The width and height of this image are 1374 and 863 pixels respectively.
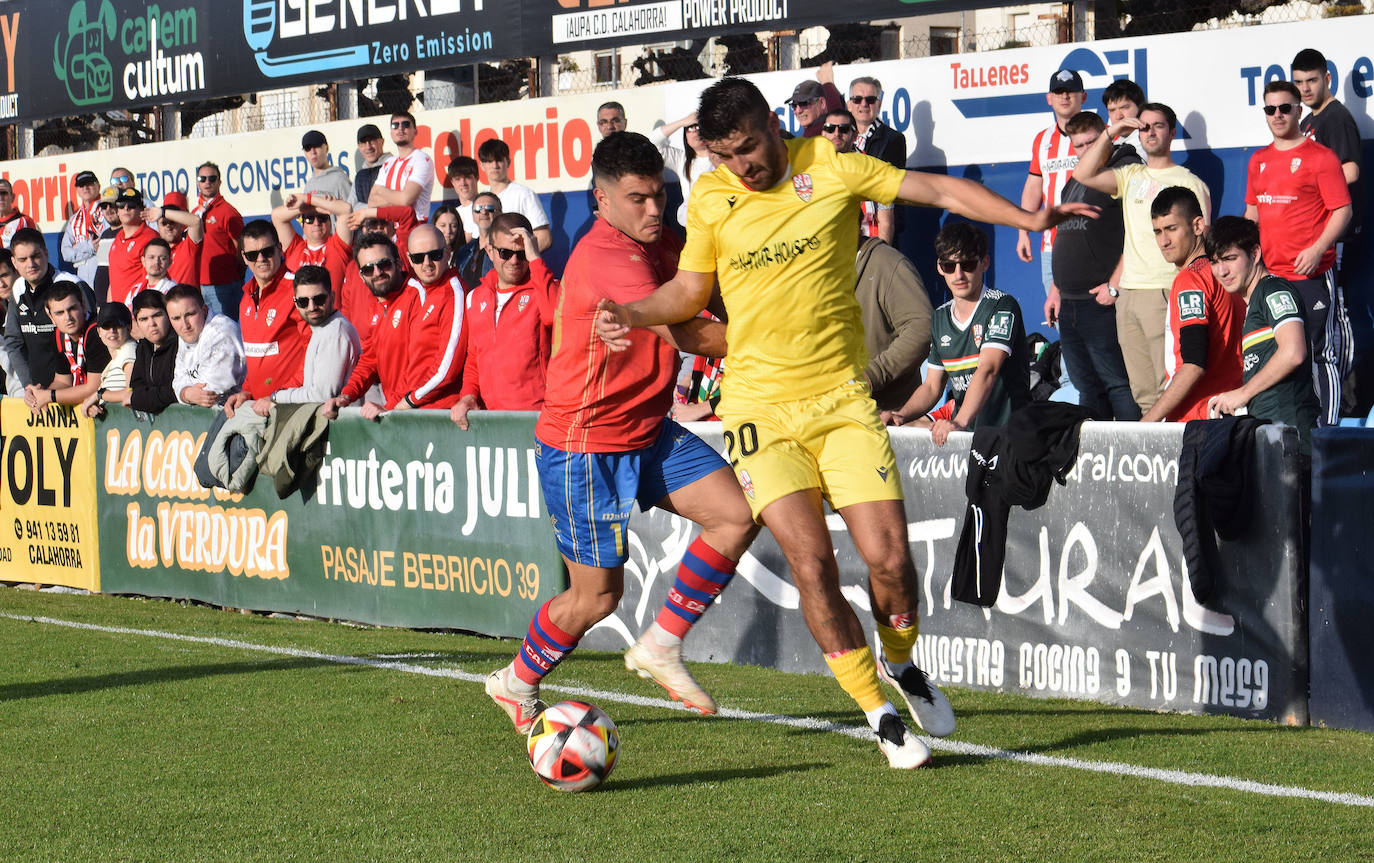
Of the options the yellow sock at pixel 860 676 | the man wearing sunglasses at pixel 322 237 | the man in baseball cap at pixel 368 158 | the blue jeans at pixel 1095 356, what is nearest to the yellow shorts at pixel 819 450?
the yellow sock at pixel 860 676

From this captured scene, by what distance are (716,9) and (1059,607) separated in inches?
302

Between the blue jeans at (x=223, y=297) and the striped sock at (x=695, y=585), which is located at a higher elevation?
the blue jeans at (x=223, y=297)

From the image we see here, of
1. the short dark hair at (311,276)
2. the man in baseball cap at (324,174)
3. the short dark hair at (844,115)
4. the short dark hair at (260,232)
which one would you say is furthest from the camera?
the man in baseball cap at (324,174)

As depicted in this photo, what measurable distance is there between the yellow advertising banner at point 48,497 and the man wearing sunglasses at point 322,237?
2253 millimetres

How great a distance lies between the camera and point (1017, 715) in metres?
7.49

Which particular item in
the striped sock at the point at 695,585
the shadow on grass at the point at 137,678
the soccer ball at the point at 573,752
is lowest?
the shadow on grass at the point at 137,678

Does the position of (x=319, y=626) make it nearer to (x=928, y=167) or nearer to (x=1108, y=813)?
(x=928, y=167)

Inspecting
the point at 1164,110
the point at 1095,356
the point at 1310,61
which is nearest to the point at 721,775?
the point at 1095,356

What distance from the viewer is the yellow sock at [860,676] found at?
6.24 meters

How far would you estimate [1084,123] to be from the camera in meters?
10.7

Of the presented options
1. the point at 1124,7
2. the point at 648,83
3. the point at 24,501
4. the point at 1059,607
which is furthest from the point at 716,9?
the point at 1059,607

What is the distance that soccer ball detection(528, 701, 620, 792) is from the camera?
6066 millimetres

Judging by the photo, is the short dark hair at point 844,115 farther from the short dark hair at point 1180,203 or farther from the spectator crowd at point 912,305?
the short dark hair at point 1180,203

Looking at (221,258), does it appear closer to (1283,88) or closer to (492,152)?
(492,152)
